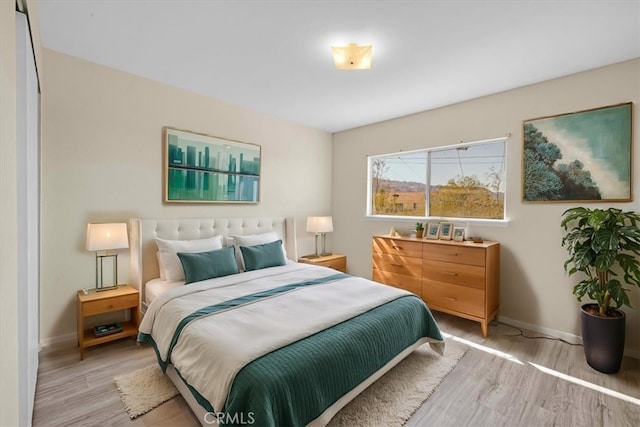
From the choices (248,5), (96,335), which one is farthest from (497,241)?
(96,335)

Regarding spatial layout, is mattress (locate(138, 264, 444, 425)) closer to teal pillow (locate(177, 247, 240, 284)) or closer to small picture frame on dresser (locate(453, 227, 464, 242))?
teal pillow (locate(177, 247, 240, 284))

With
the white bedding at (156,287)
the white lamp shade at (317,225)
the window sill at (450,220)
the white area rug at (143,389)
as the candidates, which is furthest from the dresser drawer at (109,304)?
the window sill at (450,220)

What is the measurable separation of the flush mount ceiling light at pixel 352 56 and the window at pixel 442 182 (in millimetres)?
1842

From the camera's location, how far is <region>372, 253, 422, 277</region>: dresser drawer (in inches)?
134

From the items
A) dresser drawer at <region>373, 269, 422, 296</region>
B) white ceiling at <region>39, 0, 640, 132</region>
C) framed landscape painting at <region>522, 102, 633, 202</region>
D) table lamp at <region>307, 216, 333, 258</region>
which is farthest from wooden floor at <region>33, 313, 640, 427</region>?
white ceiling at <region>39, 0, 640, 132</region>

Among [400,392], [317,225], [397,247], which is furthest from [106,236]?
[397,247]

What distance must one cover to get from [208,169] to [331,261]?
2.14m

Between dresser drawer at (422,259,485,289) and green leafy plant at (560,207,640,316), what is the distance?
75 centimetres

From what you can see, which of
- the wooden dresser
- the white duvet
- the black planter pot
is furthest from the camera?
the wooden dresser

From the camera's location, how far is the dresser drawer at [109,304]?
237 cm

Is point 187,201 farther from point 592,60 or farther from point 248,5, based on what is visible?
point 592,60

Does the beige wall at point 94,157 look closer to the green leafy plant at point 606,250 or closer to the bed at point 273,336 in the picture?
the bed at point 273,336

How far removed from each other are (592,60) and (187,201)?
4.18 metres

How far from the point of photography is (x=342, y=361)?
1.67 metres
